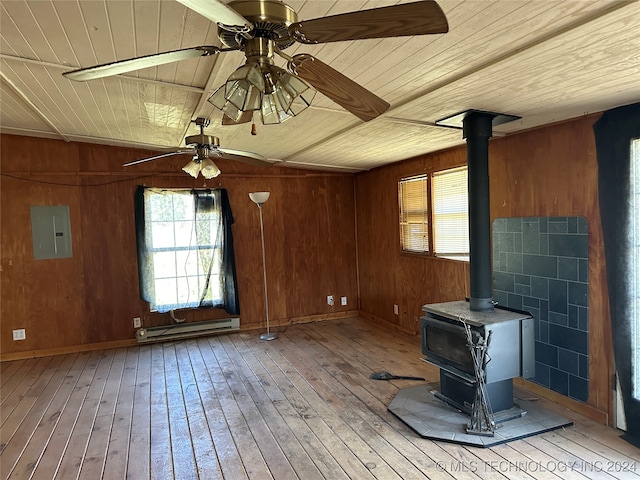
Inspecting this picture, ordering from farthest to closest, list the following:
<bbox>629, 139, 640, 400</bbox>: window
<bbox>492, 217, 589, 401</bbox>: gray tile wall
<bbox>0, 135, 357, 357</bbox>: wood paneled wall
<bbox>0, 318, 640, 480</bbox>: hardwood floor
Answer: <bbox>0, 135, 357, 357</bbox>: wood paneled wall < <bbox>492, 217, 589, 401</bbox>: gray tile wall < <bbox>629, 139, 640, 400</bbox>: window < <bbox>0, 318, 640, 480</bbox>: hardwood floor

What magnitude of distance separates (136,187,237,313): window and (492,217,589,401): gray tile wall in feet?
11.4

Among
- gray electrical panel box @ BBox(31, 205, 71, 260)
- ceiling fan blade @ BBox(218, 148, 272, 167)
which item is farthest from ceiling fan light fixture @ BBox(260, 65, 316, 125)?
gray electrical panel box @ BBox(31, 205, 71, 260)

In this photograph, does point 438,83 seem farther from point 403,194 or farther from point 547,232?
point 403,194

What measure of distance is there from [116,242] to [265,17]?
461cm

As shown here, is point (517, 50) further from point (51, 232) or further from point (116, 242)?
point (51, 232)

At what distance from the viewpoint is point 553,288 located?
313 centimetres

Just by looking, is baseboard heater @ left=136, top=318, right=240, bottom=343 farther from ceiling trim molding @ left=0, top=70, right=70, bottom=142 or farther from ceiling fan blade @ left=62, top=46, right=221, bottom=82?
ceiling fan blade @ left=62, top=46, right=221, bottom=82

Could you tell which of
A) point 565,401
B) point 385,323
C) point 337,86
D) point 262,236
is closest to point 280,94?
point 337,86

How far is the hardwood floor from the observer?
2.43 meters

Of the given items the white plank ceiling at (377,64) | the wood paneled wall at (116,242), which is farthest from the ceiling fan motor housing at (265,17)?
the wood paneled wall at (116,242)

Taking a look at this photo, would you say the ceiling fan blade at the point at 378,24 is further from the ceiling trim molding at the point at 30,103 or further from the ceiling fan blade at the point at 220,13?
the ceiling trim molding at the point at 30,103

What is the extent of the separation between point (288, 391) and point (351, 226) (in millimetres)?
3172

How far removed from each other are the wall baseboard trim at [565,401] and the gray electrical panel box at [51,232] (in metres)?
5.12

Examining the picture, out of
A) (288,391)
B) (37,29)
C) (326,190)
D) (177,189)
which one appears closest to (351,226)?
(326,190)
